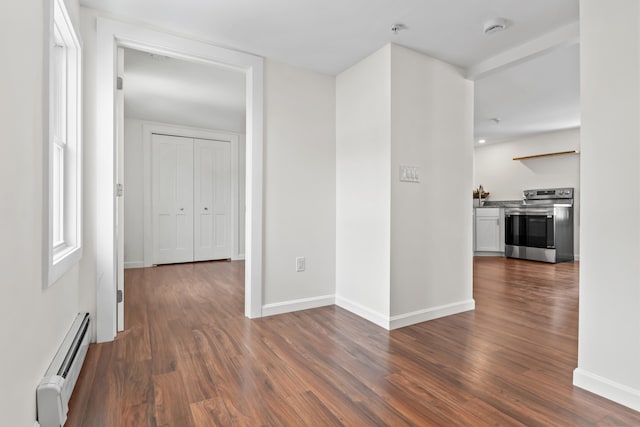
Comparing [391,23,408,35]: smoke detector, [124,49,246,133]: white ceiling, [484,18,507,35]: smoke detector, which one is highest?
[124,49,246,133]: white ceiling

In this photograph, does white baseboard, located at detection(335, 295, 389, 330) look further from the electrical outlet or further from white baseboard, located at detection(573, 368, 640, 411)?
white baseboard, located at detection(573, 368, 640, 411)

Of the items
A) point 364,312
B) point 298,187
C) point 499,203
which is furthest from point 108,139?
point 499,203

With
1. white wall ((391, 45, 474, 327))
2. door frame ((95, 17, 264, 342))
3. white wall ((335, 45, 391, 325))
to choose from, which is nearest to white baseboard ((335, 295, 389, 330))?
white wall ((335, 45, 391, 325))

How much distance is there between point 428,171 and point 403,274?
890 mm

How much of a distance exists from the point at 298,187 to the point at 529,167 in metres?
5.55

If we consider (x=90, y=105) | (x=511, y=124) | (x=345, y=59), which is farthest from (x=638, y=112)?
(x=511, y=124)

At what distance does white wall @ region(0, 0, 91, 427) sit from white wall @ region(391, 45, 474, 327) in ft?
6.89

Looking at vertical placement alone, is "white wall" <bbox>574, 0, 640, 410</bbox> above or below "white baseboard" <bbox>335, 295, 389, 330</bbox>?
above

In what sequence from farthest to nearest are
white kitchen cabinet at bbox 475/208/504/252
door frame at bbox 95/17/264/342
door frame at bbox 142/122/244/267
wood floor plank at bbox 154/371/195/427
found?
white kitchen cabinet at bbox 475/208/504/252 < door frame at bbox 142/122/244/267 < door frame at bbox 95/17/264/342 < wood floor plank at bbox 154/371/195/427

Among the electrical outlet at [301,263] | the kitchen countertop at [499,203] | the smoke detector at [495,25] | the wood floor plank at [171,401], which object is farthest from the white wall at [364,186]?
the kitchen countertop at [499,203]

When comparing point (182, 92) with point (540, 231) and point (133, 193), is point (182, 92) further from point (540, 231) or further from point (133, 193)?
point (540, 231)

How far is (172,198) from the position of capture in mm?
5504

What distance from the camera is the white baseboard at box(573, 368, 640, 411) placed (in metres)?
1.51

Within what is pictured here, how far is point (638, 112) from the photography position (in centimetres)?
151
